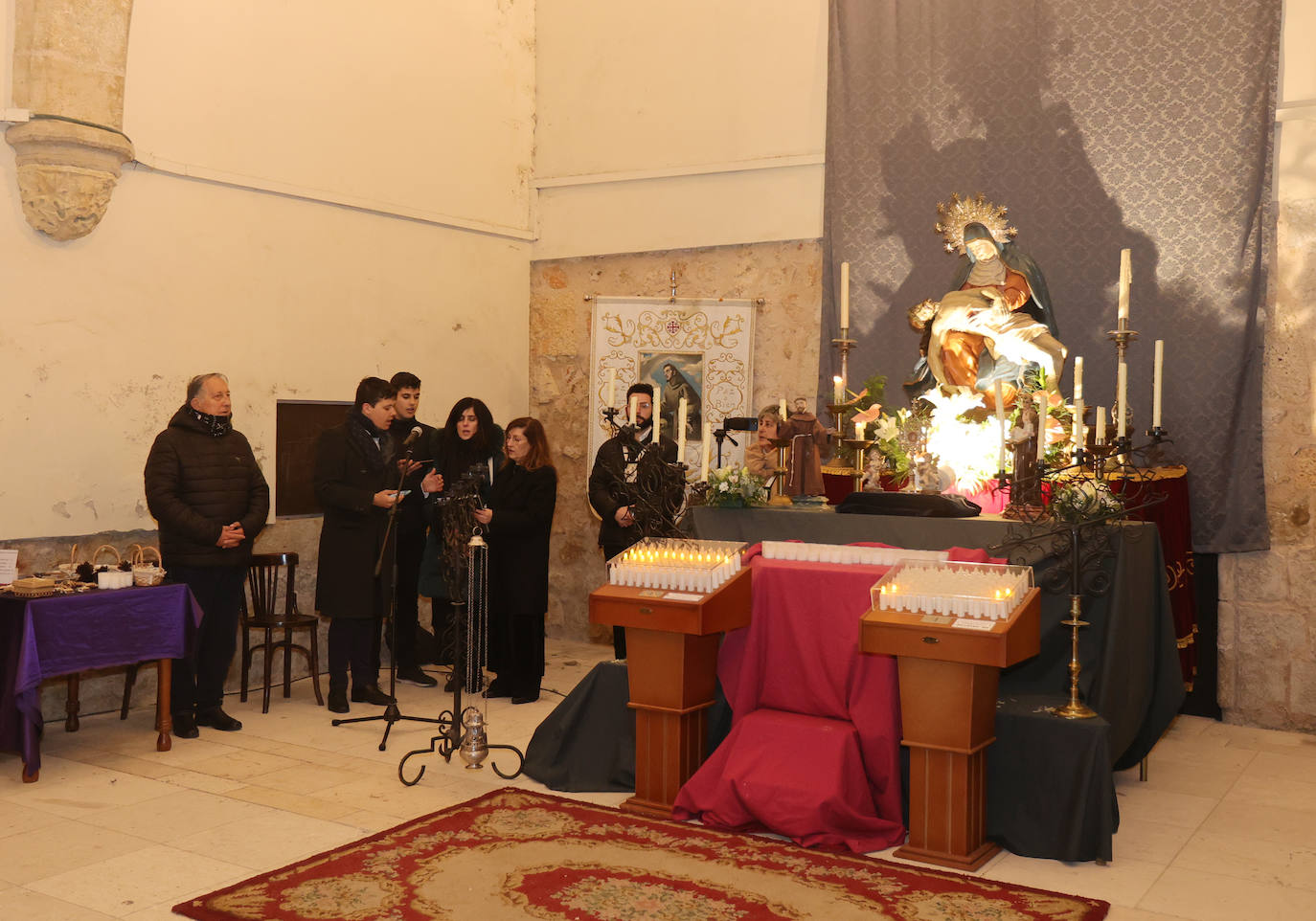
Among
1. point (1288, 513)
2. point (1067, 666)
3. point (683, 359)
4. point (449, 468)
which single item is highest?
point (683, 359)

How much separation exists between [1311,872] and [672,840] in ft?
7.52

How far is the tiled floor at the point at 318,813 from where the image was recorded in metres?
3.94

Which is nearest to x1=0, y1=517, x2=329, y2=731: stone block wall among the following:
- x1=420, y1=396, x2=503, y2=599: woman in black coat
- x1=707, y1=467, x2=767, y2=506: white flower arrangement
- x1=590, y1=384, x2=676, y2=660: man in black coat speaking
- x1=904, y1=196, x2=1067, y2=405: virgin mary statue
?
x1=420, y1=396, x2=503, y2=599: woman in black coat

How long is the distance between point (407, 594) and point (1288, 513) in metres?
5.22

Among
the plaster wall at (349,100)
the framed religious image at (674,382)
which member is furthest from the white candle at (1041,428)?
the plaster wall at (349,100)

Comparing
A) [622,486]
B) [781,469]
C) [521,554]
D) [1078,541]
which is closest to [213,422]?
[521,554]

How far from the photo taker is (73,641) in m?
5.28

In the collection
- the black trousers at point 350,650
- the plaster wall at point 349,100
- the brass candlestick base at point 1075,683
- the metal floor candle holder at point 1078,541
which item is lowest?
the black trousers at point 350,650

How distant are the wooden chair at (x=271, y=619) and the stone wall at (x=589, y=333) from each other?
2.65 m

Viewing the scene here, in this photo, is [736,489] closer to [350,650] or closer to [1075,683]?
[1075,683]

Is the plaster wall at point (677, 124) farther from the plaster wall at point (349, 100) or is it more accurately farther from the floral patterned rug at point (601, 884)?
the floral patterned rug at point (601, 884)

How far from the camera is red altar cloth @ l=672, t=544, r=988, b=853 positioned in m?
4.41

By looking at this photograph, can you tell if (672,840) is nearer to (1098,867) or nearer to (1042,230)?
(1098,867)

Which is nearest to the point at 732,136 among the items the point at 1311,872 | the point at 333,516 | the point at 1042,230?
the point at 1042,230
